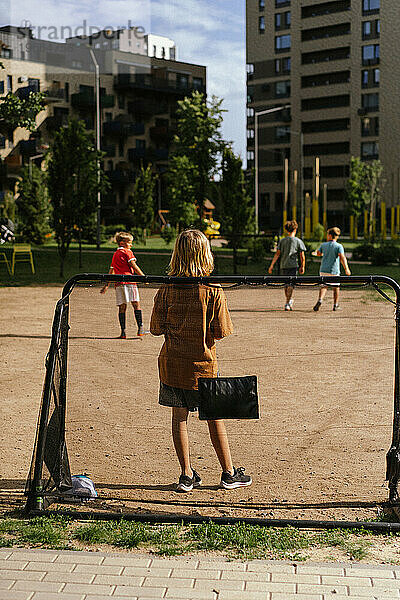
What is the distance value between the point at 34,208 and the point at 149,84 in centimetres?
4425

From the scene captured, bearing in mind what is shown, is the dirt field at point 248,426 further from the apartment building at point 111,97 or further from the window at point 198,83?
the window at point 198,83

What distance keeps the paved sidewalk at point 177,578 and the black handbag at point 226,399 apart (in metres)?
1.24

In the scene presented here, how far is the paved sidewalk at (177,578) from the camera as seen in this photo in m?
4.02

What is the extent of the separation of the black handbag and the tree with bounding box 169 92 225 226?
28.6m

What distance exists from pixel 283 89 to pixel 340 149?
11.8 meters

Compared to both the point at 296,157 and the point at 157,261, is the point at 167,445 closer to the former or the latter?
the point at 157,261

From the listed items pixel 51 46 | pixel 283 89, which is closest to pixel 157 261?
pixel 51 46

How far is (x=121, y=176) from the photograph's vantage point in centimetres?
8169

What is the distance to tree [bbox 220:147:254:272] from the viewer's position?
32812 mm

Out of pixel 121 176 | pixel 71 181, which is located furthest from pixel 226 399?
pixel 121 176

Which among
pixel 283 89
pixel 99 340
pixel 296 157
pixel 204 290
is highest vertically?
pixel 283 89

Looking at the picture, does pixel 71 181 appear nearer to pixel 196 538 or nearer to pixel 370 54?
pixel 196 538

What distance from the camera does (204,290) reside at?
220 inches

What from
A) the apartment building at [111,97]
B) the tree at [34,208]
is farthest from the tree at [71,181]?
the apartment building at [111,97]
